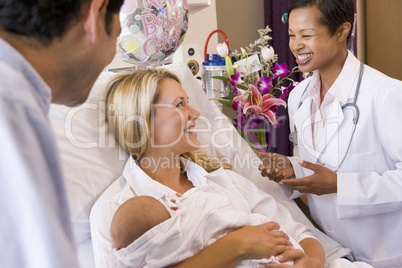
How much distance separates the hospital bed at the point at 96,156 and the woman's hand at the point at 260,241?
333 millimetres

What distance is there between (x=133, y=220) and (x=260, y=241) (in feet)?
1.24

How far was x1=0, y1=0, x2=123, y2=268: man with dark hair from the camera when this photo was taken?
0.50 meters

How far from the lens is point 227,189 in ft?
5.19

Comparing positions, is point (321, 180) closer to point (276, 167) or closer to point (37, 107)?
point (276, 167)

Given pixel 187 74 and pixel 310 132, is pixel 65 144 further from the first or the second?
pixel 310 132

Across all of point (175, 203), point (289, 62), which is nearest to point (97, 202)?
point (175, 203)

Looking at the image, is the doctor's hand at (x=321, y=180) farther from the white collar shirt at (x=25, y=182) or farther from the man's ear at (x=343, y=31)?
the white collar shirt at (x=25, y=182)

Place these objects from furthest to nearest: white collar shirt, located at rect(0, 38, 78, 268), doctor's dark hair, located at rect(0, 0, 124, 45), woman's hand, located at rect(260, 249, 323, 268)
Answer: woman's hand, located at rect(260, 249, 323, 268) < doctor's dark hair, located at rect(0, 0, 124, 45) < white collar shirt, located at rect(0, 38, 78, 268)

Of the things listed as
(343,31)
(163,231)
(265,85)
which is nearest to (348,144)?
(343,31)

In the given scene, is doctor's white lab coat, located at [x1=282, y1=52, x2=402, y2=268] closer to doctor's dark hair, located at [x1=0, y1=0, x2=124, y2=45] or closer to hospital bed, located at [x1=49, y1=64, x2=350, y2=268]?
hospital bed, located at [x1=49, y1=64, x2=350, y2=268]

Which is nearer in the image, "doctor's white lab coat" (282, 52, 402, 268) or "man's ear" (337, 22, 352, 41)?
"doctor's white lab coat" (282, 52, 402, 268)

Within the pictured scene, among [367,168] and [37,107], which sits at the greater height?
[37,107]

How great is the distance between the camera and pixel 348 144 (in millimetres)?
1555

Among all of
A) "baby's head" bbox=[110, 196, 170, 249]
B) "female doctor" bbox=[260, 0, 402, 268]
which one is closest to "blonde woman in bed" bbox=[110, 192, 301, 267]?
"baby's head" bbox=[110, 196, 170, 249]
